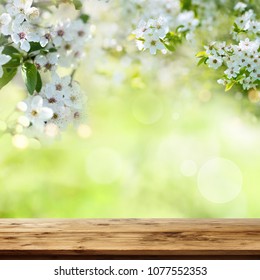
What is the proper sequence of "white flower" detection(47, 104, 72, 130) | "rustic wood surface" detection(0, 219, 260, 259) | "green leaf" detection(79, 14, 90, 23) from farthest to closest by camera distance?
"green leaf" detection(79, 14, 90, 23), "white flower" detection(47, 104, 72, 130), "rustic wood surface" detection(0, 219, 260, 259)

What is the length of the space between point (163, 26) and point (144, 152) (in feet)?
2.81

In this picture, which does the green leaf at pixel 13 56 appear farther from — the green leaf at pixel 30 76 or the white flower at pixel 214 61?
the white flower at pixel 214 61

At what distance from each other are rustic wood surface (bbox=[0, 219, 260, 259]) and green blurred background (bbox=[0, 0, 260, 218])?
1.94 ft

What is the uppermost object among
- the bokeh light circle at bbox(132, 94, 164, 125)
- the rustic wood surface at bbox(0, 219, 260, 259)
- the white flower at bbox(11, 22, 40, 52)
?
the bokeh light circle at bbox(132, 94, 164, 125)

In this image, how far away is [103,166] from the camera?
2.01 metres

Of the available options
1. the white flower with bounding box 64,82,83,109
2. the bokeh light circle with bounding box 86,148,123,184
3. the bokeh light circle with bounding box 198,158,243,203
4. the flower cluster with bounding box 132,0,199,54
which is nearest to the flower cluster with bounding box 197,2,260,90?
the flower cluster with bounding box 132,0,199,54

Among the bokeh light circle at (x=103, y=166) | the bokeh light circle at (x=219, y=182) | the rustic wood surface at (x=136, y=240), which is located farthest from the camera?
the bokeh light circle at (x=103, y=166)

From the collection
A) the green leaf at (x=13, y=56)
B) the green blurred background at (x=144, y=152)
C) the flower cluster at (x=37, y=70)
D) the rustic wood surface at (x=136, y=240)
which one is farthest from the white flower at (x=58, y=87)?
the green blurred background at (x=144, y=152)

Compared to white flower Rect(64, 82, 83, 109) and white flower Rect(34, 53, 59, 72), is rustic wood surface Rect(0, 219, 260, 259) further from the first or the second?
white flower Rect(34, 53, 59, 72)

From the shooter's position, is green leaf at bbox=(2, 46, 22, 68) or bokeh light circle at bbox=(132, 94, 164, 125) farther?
bokeh light circle at bbox=(132, 94, 164, 125)

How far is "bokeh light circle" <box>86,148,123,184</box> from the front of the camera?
201cm

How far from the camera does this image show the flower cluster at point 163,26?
1292 mm

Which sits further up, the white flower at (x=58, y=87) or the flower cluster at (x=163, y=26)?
the flower cluster at (x=163, y=26)

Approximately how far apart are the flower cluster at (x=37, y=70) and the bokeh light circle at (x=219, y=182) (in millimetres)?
665
